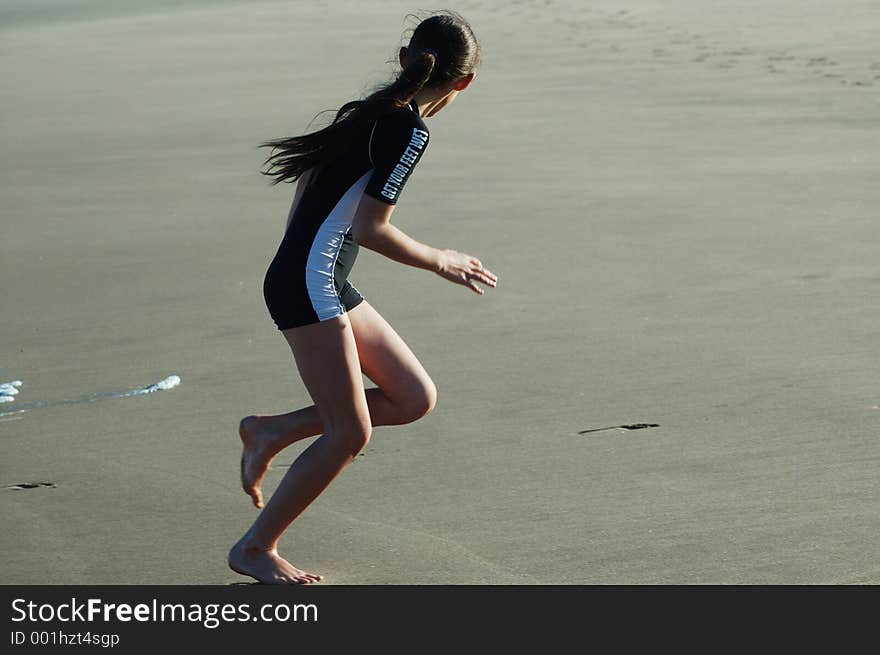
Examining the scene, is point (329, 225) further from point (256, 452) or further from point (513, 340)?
point (513, 340)

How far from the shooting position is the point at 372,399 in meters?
4.51

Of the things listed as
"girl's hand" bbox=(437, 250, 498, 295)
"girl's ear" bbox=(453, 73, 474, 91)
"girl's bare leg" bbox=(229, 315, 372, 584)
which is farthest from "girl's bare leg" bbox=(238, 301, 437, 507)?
"girl's ear" bbox=(453, 73, 474, 91)

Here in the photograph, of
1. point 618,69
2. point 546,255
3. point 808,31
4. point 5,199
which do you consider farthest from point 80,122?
point 808,31

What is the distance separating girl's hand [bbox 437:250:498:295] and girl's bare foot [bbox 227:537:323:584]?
95 centimetres

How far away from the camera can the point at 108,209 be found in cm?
1084

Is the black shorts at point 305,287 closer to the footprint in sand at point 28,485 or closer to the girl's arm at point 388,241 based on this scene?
the girl's arm at point 388,241

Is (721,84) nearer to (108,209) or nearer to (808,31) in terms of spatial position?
(808,31)

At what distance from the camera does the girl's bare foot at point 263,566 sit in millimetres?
4285

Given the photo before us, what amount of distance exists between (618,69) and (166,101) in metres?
5.02

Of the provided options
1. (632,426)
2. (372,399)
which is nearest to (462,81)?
(372,399)

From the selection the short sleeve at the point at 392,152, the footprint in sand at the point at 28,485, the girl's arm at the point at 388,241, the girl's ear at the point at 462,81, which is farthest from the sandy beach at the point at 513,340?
the girl's ear at the point at 462,81

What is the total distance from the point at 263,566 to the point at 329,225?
3.25 feet

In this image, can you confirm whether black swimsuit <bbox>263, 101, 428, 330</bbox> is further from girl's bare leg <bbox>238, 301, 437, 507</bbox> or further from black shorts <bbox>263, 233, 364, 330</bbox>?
girl's bare leg <bbox>238, 301, 437, 507</bbox>

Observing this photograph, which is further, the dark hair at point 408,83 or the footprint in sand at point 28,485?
the footprint in sand at point 28,485
